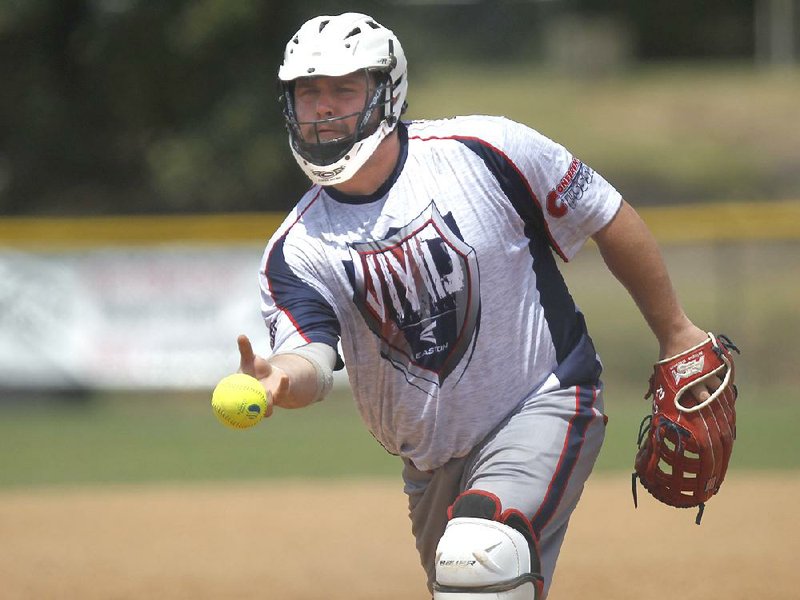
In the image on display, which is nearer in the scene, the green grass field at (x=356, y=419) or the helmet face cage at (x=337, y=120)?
the helmet face cage at (x=337, y=120)

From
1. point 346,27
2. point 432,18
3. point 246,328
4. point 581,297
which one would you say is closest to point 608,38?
point 432,18

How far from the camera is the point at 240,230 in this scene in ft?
41.9

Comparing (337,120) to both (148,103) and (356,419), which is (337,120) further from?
(148,103)

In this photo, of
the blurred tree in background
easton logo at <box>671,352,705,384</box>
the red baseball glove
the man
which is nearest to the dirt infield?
the red baseball glove

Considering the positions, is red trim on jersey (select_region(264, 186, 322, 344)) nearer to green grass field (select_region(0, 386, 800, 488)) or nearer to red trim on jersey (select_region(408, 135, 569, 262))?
red trim on jersey (select_region(408, 135, 569, 262))

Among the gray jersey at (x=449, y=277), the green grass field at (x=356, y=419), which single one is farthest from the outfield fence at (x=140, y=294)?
the gray jersey at (x=449, y=277)

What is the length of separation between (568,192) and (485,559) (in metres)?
1.23

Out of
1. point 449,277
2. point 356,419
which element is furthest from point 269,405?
point 356,419

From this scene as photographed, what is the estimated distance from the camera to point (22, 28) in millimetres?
21172

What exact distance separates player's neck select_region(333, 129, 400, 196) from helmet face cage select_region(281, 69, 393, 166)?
0.08m

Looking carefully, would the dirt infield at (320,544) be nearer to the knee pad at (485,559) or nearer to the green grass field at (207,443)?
the green grass field at (207,443)

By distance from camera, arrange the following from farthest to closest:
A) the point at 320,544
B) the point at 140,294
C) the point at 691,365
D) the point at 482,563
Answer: the point at 140,294, the point at 320,544, the point at 691,365, the point at 482,563

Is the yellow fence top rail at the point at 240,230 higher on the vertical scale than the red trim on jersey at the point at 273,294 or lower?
lower

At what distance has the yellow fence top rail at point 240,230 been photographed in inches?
498
